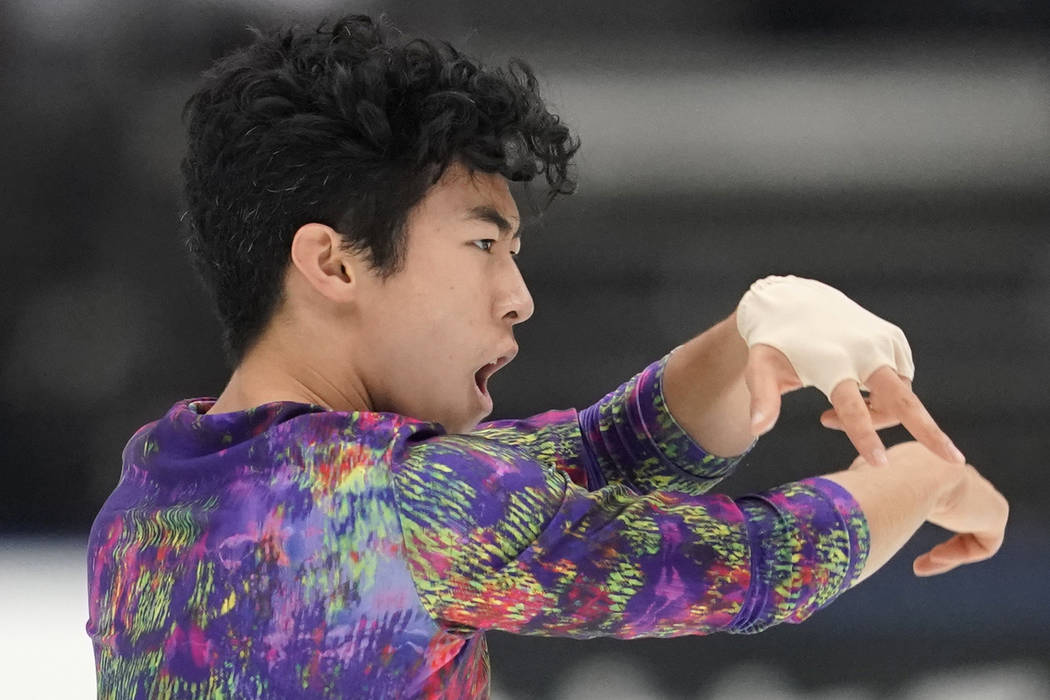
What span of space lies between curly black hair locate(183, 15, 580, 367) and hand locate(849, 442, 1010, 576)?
0.41 metres

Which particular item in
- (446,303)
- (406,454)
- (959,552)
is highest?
(446,303)

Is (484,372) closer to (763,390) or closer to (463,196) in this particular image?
(463,196)

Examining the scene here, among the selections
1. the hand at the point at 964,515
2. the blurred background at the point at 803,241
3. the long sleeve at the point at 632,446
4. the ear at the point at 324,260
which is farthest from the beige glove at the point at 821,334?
the blurred background at the point at 803,241

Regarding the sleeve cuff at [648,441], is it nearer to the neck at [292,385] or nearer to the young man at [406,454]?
the young man at [406,454]

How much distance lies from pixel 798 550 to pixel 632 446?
37 centimetres

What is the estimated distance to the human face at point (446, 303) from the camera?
996 millimetres

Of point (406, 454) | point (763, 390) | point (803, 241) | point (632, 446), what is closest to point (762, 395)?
point (763, 390)

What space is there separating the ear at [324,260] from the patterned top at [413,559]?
0.12 m

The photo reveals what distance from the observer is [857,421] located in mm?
836

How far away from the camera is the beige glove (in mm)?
887

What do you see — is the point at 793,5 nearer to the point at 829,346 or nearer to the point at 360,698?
the point at 829,346

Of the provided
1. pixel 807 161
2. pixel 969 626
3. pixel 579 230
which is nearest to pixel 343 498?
pixel 579 230

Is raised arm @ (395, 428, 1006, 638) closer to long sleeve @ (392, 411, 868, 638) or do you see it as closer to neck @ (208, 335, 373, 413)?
long sleeve @ (392, 411, 868, 638)

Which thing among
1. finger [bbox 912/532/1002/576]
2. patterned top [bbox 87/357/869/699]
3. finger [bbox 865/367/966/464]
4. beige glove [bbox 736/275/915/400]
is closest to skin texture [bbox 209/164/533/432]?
patterned top [bbox 87/357/869/699]
